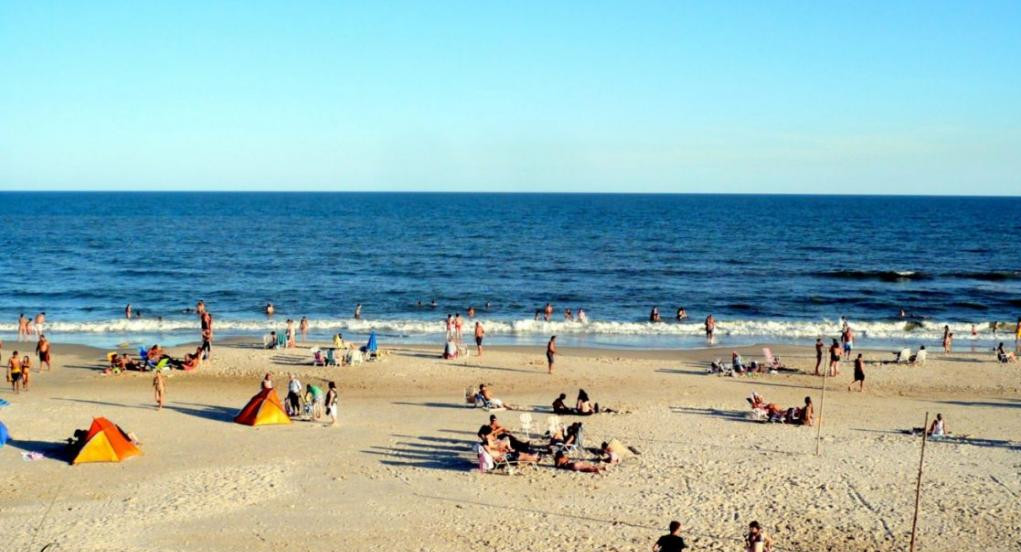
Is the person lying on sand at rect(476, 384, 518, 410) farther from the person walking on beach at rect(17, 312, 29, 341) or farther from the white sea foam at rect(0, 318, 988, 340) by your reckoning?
the person walking on beach at rect(17, 312, 29, 341)

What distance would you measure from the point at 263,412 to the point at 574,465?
26.5 ft

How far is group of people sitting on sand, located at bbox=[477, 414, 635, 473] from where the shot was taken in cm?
1761

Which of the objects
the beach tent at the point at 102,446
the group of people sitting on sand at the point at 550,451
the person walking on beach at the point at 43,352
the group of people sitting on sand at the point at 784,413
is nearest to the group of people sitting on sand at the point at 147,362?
the person walking on beach at the point at 43,352

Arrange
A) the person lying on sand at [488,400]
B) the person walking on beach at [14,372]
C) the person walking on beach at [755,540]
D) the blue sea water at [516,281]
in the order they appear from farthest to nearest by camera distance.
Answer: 1. the blue sea water at [516,281]
2. the person walking on beach at [14,372]
3. the person lying on sand at [488,400]
4. the person walking on beach at [755,540]

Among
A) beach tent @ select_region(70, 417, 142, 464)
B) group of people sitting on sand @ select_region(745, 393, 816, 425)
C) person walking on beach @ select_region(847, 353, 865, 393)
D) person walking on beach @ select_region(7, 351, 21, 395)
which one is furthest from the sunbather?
person walking on beach @ select_region(7, 351, 21, 395)

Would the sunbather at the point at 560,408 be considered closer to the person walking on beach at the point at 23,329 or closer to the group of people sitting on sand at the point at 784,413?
the group of people sitting on sand at the point at 784,413

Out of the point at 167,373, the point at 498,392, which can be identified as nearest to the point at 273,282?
the point at 167,373

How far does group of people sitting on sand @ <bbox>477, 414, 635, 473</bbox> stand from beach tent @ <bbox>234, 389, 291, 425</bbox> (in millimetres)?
5620

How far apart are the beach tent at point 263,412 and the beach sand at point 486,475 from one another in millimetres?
351

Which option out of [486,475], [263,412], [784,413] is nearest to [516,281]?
[784,413]

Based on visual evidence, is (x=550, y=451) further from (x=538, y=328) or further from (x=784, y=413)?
(x=538, y=328)

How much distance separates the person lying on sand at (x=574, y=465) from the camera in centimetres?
1753

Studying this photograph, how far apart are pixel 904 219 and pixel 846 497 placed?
384 feet

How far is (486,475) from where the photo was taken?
17359 millimetres
